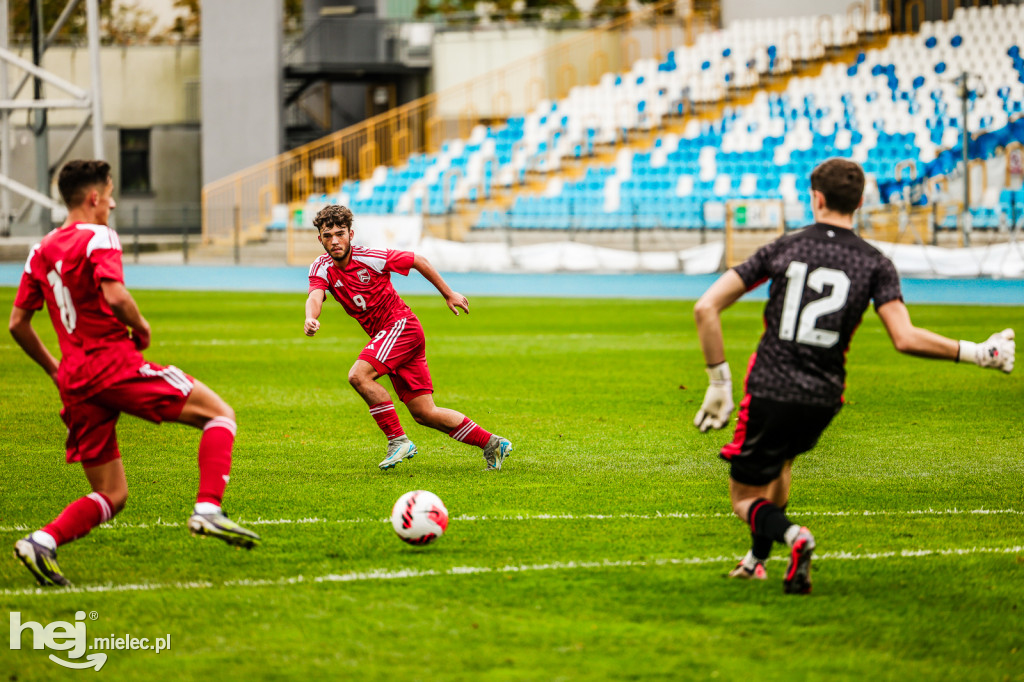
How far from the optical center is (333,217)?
298 inches

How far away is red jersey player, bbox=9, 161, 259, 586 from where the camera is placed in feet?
15.8

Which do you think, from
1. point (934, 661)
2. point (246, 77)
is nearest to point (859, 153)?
point (246, 77)

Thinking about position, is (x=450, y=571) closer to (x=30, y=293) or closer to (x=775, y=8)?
(x=30, y=293)

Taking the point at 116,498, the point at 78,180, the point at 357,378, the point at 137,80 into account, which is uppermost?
the point at 137,80

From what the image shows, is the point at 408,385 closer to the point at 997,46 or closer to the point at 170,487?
the point at 170,487

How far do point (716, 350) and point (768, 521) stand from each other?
73 cm

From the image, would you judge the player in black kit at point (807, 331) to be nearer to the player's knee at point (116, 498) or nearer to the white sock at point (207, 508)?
the white sock at point (207, 508)

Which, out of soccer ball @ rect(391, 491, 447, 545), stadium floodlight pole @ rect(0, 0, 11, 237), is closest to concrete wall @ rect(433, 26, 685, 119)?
stadium floodlight pole @ rect(0, 0, 11, 237)

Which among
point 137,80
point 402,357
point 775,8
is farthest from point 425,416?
point 137,80

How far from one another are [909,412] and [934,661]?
6.33 meters

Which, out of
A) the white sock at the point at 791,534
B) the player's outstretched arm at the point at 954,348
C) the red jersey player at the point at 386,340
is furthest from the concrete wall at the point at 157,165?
the player's outstretched arm at the point at 954,348

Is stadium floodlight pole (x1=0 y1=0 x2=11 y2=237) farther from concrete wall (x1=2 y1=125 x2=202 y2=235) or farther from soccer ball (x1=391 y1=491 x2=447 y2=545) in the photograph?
soccer ball (x1=391 y1=491 x2=447 y2=545)

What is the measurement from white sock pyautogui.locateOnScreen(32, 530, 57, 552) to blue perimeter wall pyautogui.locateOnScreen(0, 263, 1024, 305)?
1977cm

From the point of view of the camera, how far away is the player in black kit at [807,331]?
454cm
